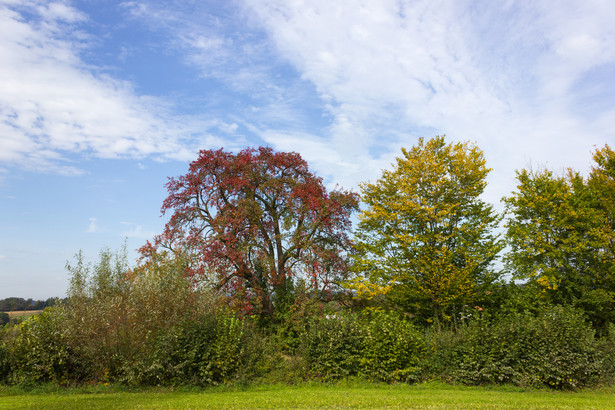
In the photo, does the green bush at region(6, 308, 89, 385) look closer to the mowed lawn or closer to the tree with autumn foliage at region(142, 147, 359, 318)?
the mowed lawn

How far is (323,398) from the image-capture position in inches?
362

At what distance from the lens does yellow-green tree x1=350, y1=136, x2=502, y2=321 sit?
17.1 metres

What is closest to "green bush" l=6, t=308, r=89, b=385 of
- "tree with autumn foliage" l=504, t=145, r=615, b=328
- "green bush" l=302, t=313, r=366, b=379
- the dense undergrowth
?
the dense undergrowth

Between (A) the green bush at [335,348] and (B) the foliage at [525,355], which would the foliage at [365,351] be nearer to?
(A) the green bush at [335,348]

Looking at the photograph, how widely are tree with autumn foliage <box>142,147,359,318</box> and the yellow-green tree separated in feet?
5.51

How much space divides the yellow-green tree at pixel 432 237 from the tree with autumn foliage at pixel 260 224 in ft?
5.51

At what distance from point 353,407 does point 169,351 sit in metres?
5.29

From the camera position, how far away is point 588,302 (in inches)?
702

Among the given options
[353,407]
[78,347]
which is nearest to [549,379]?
[353,407]

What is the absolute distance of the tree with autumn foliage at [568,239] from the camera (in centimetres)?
1816

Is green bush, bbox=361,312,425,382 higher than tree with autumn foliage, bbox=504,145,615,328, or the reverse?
tree with autumn foliage, bbox=504,145,615,328

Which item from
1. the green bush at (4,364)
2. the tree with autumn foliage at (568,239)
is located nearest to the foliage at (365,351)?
the green bush at (4,364)

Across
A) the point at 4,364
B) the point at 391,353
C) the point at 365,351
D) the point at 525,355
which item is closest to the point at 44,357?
the point at 4,364

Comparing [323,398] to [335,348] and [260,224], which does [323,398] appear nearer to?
[335,348]
